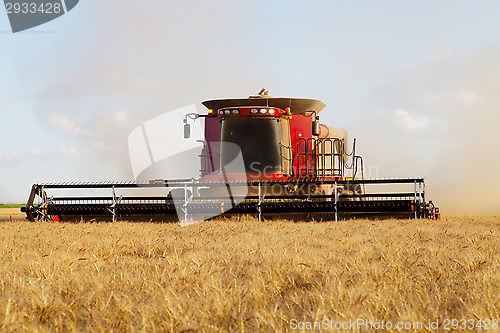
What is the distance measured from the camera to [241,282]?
A: 360cm

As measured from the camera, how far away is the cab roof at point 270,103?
11.6 meters

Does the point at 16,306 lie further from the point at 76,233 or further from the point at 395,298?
the point at 76,233

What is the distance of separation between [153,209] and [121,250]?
4.17 metres

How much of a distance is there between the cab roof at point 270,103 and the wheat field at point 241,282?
5.63 meters

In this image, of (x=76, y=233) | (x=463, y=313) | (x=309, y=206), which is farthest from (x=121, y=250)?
(x=309, y=206)

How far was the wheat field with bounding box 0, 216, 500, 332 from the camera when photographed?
2734mm

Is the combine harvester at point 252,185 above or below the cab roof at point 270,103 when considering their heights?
below

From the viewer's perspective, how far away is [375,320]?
265cm

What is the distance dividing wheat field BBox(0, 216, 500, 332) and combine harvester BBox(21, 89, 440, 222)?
2979mm

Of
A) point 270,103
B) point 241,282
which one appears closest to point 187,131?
point 270,103

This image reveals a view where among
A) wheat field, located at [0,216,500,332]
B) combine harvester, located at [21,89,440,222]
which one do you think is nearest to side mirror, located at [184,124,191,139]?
combine harvester, located at [21,89,440,222]

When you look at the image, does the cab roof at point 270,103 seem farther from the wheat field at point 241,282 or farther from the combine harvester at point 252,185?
the wheat field at point 241,282

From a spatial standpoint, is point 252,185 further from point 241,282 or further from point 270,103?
point 241,282

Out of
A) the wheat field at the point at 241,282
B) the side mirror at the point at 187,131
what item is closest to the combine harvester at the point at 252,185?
the side mirror at the point at 187,131
